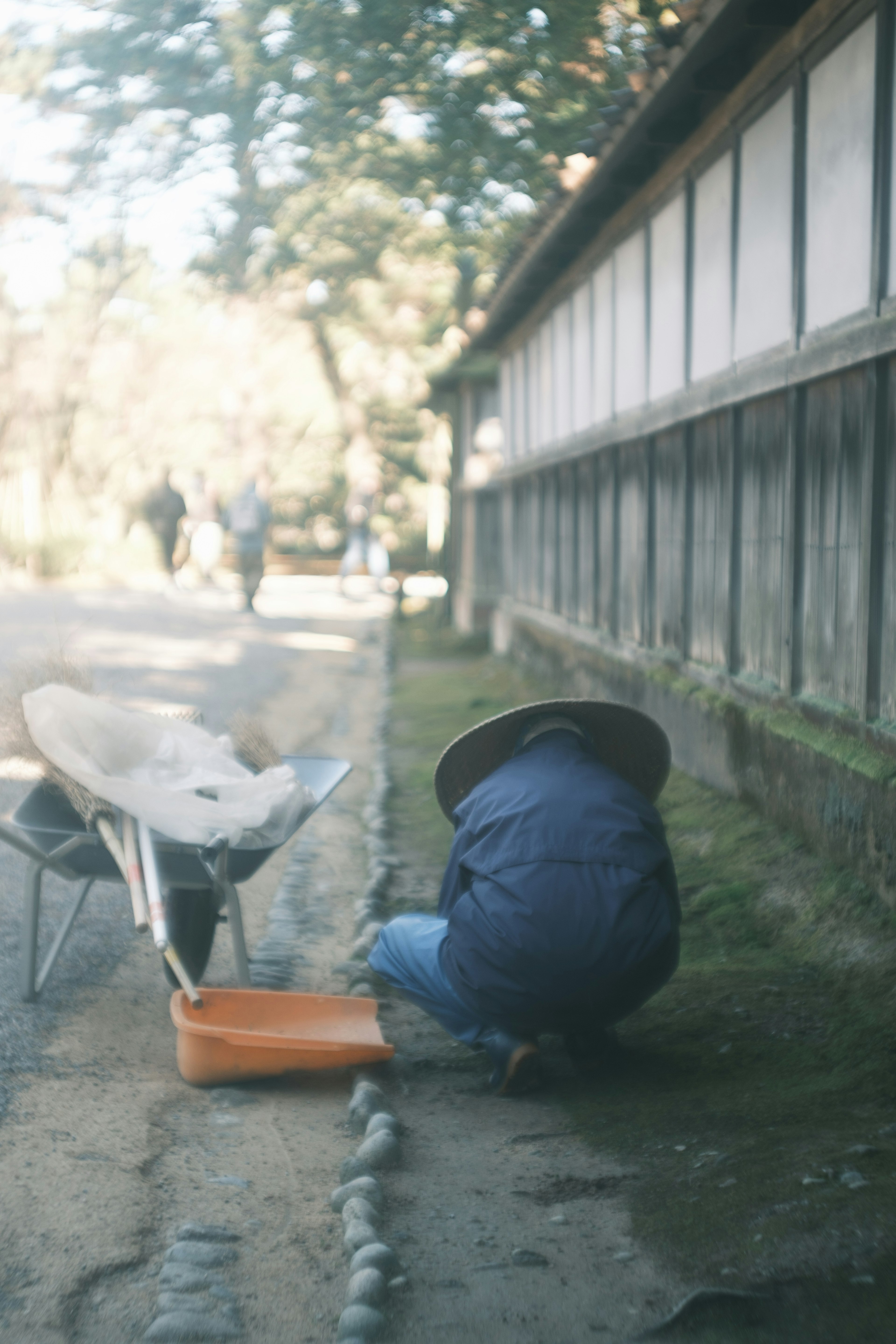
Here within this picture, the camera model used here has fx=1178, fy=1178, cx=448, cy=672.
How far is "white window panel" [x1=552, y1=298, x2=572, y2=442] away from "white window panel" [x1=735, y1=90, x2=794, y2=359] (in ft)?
14.7

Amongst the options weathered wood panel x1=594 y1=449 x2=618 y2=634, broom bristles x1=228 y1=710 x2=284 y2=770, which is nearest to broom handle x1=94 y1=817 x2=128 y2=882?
broom bristles x1=228 y1=710 x2=284 y2=770

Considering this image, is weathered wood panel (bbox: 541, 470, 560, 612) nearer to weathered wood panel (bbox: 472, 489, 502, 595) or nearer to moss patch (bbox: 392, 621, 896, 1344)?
weathered wood panel (bbox: 472, 489, 502, 595)

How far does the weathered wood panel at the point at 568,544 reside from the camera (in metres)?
10.2

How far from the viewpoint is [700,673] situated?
6.56 m

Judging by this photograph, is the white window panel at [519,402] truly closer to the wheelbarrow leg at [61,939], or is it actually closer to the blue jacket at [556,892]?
the wheelbarrow leg at [61,939]

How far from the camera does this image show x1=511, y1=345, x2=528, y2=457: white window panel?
43.3 ft

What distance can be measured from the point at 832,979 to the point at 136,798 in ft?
7.86

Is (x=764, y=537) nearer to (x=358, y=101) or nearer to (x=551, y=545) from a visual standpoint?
(x=551, y=545)

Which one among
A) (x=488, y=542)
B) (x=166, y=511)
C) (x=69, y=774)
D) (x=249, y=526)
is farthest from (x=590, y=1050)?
(x=166, y=511)

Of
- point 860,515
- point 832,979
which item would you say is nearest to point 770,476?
point 860,515

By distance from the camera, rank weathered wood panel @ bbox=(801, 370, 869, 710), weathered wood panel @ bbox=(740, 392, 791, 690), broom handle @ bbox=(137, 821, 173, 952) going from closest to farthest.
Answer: broom handle @ bbox=(137, 821, 173, 952) → weathered wood panel @ bbox=(801, 370, 869, 710) → weathered wood panel @ bbox=(740, 392, 791, 690)

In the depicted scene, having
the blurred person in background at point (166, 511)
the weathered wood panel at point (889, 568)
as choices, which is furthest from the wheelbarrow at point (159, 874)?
the blurred person in background at point (166, 511)

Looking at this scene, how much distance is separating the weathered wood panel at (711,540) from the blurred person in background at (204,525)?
60.7 feet

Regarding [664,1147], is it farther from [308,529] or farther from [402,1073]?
[308,529]
